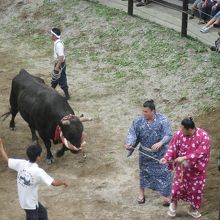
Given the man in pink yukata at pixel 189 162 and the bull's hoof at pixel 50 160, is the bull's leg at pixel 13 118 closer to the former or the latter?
the bull's hoof at pixel 50 160

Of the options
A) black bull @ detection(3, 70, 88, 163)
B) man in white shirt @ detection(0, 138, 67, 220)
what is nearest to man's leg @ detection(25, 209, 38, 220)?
man in white shirt @ detection(0, 138, 67, 220)

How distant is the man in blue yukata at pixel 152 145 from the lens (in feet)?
24.2

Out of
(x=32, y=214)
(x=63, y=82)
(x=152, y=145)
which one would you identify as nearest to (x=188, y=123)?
(x=152, y=145)

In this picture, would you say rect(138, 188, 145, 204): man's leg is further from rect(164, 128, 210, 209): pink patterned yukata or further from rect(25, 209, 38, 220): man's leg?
rect(25, 209, 38, 220): man's leg

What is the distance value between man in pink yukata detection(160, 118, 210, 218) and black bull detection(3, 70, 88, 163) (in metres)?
1.89

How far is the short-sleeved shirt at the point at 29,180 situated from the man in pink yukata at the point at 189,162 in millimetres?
1591

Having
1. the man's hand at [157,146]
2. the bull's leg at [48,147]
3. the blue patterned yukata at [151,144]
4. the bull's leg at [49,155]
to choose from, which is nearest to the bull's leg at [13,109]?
the bull's leg at [48,147]

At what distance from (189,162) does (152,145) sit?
2.17 feet

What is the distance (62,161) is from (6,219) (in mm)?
1879

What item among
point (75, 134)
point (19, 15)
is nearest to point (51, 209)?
point (75, 134)

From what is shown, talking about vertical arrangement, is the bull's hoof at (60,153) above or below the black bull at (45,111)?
below

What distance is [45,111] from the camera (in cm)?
927

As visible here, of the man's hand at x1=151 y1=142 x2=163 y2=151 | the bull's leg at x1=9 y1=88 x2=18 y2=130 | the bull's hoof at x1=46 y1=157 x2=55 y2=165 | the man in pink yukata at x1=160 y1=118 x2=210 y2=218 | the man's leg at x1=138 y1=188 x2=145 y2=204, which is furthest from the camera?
the bull's leg at x1=9 y1=88 x2=18 y2=130

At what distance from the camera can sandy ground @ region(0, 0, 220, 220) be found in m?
7.76
